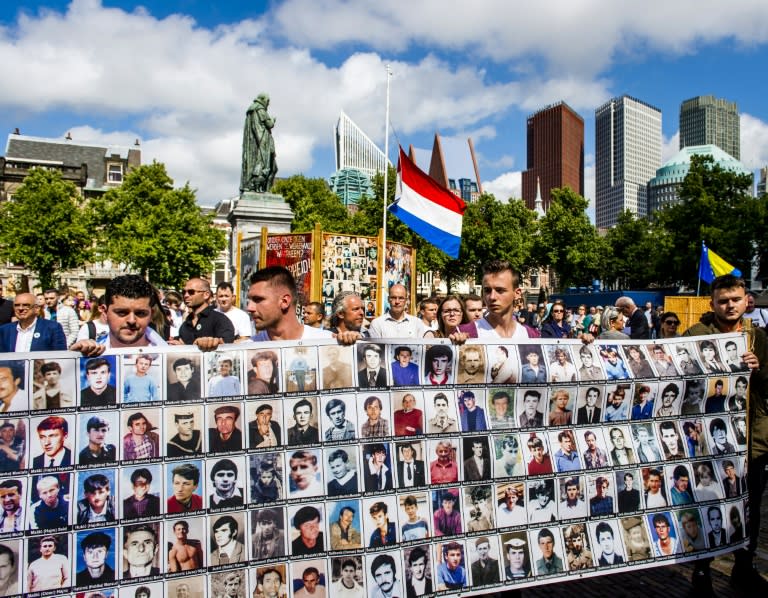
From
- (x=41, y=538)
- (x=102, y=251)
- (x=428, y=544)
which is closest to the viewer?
(x=41, y=538)

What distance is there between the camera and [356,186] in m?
192

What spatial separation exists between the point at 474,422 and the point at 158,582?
6.26ft

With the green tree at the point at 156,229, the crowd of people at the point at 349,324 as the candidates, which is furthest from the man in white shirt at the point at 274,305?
the green tree at the point at 156,229

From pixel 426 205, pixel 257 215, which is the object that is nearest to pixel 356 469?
pixel 426 205

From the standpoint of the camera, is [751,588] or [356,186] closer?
[751,588]

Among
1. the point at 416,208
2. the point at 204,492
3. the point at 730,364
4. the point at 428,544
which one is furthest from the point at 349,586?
the point at 416,208

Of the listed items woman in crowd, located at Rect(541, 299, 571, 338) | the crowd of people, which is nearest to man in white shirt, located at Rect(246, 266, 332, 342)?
the crowd of people

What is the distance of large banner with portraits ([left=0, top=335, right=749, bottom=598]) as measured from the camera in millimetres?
2869

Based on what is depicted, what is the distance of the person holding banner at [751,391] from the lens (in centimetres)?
439

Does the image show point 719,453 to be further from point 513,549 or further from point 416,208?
point 416,208

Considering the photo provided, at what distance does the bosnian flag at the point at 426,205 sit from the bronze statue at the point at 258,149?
839 centimetres

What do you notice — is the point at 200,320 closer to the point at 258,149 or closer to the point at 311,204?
the point at 258,149

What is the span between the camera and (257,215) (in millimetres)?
17500

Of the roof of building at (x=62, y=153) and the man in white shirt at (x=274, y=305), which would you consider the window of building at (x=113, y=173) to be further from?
the man in white shirt at (x=274, y=305)
